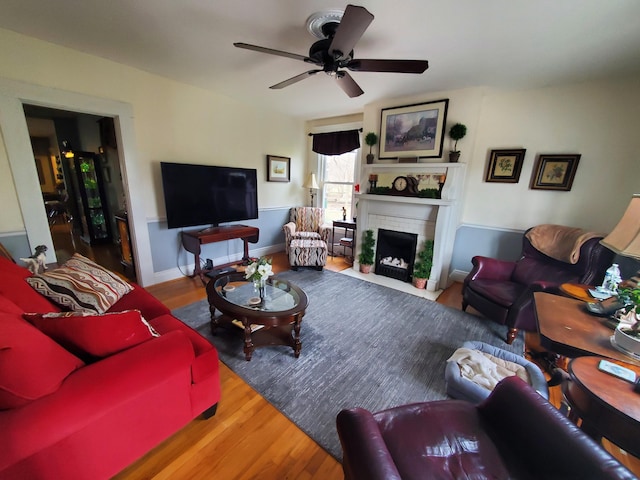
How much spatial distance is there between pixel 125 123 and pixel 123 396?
2934 mm

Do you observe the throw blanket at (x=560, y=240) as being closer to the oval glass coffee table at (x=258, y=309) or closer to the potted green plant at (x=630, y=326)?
the potted green plant at (x=630, y=326)

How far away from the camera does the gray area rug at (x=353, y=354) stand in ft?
5.47

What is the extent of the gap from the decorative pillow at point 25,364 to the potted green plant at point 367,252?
11.0 feet

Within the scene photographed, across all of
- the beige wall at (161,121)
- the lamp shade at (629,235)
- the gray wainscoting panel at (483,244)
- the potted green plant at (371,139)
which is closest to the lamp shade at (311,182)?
the beige wall at (161,121)

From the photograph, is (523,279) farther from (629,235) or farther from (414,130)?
(414,130)

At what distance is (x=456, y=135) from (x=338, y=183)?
2.21 m

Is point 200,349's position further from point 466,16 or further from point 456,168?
point 456,168

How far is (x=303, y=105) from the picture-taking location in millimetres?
3865

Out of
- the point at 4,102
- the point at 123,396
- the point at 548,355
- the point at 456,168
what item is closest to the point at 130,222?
the point at 4,102

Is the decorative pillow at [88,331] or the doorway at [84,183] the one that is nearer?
the decorative pillow at [88,331]

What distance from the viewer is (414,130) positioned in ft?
10.9

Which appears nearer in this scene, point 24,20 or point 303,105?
point 24,20

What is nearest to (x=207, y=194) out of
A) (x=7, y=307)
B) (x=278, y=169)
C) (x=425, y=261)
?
(x=278, y=169)

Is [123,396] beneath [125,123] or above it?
beneath
